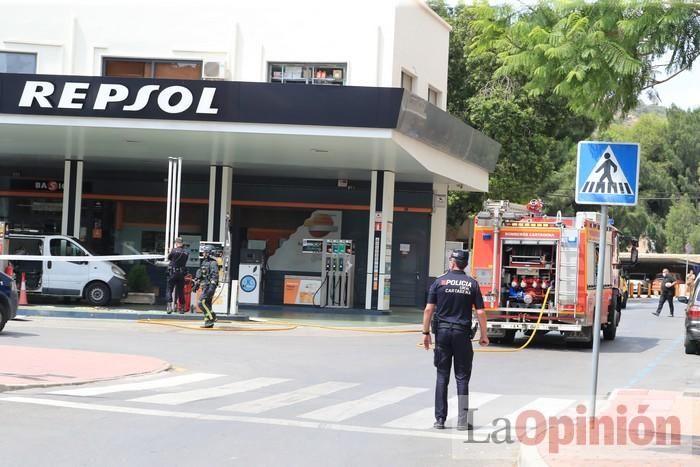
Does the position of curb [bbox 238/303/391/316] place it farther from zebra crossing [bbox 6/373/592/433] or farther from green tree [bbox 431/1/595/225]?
zebra crossing [bbox 6/373/592/433]

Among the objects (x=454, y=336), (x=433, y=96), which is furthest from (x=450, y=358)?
(x=433, y=96)

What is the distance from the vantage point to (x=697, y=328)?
20.2 meters

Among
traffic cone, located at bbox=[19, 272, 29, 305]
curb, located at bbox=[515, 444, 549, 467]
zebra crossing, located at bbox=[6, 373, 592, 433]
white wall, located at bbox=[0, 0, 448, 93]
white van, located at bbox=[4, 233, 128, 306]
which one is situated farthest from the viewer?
white wall, located at bbox=[0, 0, 448, 93]

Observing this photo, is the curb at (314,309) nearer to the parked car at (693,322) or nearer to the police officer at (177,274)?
the police officer at (177,274)

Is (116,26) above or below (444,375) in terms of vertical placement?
above

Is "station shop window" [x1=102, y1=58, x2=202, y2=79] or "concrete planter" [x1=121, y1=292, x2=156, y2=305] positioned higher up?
"station shop window" [x1=102, y1=58, x2=202, y2=79]

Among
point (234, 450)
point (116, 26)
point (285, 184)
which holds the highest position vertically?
point (116, 26)

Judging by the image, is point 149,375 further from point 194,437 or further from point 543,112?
point 543,112

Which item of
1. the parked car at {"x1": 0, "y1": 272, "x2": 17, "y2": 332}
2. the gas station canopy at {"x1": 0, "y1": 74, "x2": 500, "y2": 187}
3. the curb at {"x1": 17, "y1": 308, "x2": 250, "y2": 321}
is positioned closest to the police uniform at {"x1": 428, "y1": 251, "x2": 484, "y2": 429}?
the parked car at {"x1": 0, "y1": 272, "x2": 17, "y2": 332}

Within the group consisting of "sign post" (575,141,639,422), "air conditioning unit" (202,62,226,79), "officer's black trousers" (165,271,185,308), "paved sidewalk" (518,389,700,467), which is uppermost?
"air conditioning unit" (202,62,226,79)

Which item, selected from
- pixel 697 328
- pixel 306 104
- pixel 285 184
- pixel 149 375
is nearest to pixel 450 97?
pixel 285 184

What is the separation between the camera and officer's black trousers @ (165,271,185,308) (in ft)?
79.8

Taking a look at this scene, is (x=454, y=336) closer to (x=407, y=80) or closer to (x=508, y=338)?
(x=508, y=338)

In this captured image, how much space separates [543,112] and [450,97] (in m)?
4.07
